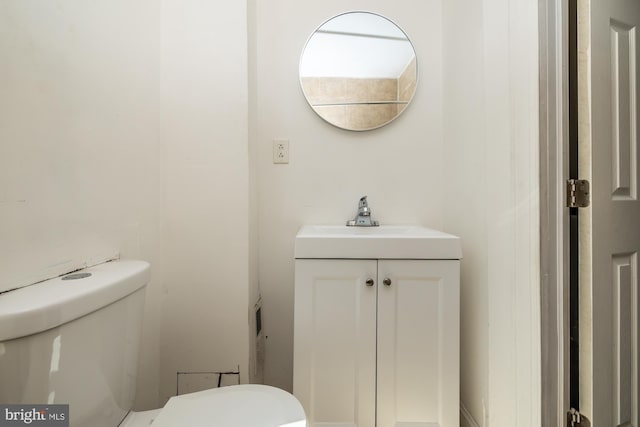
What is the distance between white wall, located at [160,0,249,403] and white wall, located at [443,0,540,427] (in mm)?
851

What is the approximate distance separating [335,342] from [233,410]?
40 cm

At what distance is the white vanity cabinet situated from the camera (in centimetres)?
101

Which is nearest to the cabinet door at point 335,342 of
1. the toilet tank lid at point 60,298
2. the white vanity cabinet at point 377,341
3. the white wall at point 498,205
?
the white vanity cabinet at point 377,341

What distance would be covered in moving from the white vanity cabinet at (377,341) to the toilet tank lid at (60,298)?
495 mm

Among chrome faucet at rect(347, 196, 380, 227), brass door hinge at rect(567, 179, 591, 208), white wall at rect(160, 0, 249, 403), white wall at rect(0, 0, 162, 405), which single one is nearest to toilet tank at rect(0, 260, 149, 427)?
white wall at rect(0, 0, 162, 405)

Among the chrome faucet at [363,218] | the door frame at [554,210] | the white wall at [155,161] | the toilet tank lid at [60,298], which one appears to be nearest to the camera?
the toilet tank lid at [60,298]

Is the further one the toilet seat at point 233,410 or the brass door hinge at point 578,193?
the brass door hinge at point 578,193

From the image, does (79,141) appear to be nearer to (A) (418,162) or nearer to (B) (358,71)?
(B) (358,71)

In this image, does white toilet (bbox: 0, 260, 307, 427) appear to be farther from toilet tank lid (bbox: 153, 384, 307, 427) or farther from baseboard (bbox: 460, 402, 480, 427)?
baseboard (bbox: 460, 402, 480, 427)

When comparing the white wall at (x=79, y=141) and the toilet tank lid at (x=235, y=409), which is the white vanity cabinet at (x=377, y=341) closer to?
the toilet tank lid at (x=235, y=409)

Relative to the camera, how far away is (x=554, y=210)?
33.2 inches

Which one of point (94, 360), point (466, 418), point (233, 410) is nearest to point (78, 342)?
point (94, 360)

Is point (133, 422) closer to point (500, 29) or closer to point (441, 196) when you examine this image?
point (441, 196)

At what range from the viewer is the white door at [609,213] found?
2.71 ft
